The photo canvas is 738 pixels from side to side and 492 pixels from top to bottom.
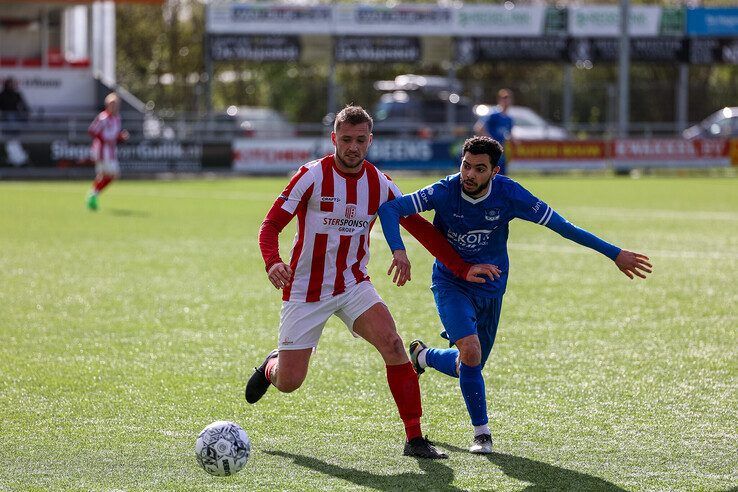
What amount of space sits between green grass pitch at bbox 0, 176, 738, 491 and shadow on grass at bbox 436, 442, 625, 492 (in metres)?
0.02

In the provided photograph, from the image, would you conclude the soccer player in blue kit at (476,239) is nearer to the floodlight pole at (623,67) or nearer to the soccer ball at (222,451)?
the soccer ball at (222,451)

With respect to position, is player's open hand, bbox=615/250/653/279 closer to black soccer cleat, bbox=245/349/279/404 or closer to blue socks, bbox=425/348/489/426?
blue socks, bbox=425/348/489/426

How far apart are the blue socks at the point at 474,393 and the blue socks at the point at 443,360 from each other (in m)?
0.55

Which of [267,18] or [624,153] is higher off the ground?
[267,18]

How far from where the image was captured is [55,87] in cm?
3456

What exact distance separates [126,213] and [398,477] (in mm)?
15227

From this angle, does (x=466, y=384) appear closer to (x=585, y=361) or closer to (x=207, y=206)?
(x=585, y=361)

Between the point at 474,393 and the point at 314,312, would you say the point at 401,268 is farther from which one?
the point at 474,393

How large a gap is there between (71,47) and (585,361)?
3409 centimetres

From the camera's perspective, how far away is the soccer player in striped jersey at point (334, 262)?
595cm

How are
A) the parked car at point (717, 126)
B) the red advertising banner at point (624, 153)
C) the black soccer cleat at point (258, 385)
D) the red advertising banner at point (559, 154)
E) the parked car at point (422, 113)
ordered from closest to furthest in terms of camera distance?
the black soccer cleat at point (258, 385) < the red advertising banner at point (559, 154) < the red advertising banner at point (624, 153) < the parked car at point (422, 113) < the parked car at point (717, 126)

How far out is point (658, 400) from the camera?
6902 mm

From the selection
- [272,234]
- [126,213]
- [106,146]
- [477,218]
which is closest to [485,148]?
[477,218]

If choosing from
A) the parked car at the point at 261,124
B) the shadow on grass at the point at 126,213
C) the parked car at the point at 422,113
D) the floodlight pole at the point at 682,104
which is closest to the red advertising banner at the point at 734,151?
the floodlight pole at the point at 682,104
